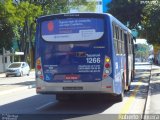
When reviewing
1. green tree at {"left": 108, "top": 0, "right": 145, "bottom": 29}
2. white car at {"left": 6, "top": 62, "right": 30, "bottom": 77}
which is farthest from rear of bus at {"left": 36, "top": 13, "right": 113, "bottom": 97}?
white car at {"left": 6, "top": 62, "right": 30, "bottom": 77}

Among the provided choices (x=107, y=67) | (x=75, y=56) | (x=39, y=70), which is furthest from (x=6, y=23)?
(x=107, y=67)

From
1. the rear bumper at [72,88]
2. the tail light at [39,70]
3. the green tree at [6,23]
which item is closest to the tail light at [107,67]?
the rear bumper at [72,88]

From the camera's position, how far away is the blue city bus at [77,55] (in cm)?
1495

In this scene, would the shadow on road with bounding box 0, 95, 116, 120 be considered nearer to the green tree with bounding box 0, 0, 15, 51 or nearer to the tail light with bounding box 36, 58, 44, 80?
the tail light with bounding box 36, 58, 44, 80

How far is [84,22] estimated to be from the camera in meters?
15.3

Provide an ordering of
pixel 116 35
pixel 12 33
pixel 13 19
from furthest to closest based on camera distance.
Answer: pixel 12 33, pixel 13 19, pixel 116 35

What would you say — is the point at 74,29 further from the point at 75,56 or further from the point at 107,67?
the point at 107,67

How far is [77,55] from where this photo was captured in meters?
15.2

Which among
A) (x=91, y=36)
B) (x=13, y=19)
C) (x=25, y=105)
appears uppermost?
(x=13, y=19)

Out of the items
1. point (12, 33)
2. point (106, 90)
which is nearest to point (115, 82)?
point (106, 90)

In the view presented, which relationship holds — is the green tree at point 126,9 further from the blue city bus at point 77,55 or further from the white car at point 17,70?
the blue city bus at point 77,55

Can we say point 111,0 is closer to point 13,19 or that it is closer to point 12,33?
point 13,19

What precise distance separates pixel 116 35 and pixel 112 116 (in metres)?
4.13

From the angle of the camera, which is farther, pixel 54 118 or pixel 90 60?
pixel 90 60
